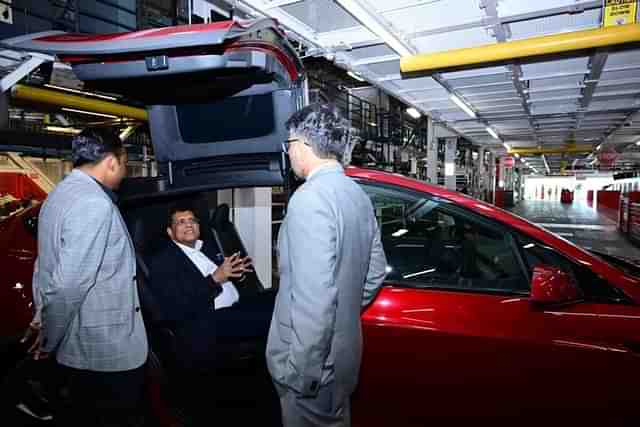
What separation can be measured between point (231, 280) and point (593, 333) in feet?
7.17

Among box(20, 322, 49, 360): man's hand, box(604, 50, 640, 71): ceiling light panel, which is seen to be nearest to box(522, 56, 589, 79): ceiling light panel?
box(604, 50, 640, 71): ceiling light panel

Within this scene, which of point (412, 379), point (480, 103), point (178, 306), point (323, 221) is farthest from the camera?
point (480, 103)

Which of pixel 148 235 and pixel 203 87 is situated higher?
pixel 203 87

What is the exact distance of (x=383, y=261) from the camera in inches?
64.4

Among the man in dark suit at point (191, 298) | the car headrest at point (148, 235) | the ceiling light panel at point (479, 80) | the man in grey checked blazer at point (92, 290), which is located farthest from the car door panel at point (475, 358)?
the ceiling light panel at point (479, 80)

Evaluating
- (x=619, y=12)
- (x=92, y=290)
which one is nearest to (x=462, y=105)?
(x=619, y=12)

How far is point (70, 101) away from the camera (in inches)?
207

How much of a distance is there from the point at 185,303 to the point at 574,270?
2062 millimetres

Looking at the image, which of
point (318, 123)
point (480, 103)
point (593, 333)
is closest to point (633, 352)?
point (593, 333)

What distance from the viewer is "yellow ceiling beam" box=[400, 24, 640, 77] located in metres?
3.21

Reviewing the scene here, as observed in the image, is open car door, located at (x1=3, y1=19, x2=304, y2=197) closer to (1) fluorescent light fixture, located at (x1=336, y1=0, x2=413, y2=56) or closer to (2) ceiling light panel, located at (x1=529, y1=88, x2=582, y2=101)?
(1) fluorescent light fixture, located at (x1=336, y1=0, x2=413, y2=56)

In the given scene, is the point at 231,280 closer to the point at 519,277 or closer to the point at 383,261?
the point at 383,261

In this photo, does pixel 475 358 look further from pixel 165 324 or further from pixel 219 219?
pixel 219 219

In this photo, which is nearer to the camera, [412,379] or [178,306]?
[412,379]
